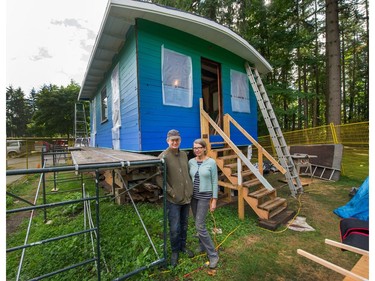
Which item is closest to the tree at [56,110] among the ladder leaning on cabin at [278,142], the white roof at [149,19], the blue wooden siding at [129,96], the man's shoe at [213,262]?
the white roof at [149,19]

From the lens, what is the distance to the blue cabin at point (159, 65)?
14.2 ft

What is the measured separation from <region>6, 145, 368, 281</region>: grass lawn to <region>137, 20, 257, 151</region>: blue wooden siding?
1.84 m

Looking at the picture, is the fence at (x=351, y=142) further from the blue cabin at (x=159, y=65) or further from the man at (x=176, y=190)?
the man at (x=176, y=190)

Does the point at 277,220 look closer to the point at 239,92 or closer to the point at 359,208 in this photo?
the point at 359,208

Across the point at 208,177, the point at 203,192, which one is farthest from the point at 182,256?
the point at 208,177

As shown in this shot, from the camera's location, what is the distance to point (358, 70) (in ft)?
77.0

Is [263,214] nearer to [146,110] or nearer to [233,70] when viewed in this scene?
[146,110]

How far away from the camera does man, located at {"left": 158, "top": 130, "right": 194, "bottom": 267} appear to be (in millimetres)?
2660

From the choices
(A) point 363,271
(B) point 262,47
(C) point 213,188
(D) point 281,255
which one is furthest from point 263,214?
(B) point 262,47

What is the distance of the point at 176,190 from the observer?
8.68ft

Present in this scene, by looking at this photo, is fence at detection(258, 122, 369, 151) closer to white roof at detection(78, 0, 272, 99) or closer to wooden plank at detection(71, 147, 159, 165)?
white roof at detection(78, 0, 272, 99)

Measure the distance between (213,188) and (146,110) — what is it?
2.61 m

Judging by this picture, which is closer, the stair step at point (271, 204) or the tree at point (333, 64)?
the stair step at point (271, 204)

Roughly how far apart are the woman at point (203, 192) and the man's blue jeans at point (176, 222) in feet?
0.68
